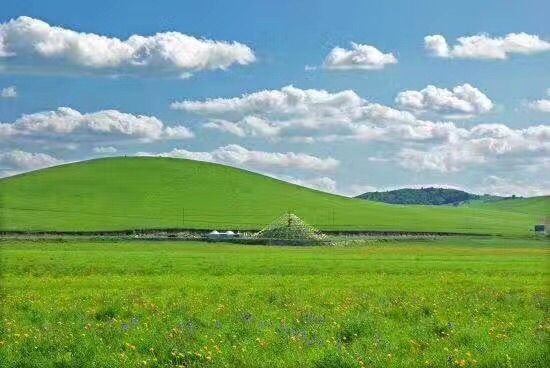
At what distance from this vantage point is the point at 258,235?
141500mm

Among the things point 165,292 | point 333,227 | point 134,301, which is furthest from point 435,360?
point 333,227

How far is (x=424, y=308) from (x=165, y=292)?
10868 millimetres

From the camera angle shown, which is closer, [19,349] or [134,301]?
[19,349]

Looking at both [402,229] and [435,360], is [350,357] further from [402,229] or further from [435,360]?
[402,229]

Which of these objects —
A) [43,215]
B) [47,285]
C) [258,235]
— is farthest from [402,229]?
[47,285]

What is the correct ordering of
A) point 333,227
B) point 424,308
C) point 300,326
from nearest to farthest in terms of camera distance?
point 300,326, point 424,308, point 333,227

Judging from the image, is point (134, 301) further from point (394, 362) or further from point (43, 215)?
point (43, 215)

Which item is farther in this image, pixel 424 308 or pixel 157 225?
pixel 157 225

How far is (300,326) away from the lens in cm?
1884

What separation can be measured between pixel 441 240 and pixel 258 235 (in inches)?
1494

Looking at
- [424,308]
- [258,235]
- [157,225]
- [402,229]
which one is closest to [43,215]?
[157,225]

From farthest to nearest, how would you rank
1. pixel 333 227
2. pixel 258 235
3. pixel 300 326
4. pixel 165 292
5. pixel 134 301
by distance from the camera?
pixel 333 227 < pixel 258 235 < pixel 165 292 < pixel 134 301 < pixel 300 326

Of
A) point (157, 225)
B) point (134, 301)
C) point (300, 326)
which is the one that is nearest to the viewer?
point (300, 326)

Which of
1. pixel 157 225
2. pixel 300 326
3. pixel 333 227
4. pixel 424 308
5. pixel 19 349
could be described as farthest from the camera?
pixel 333 227
